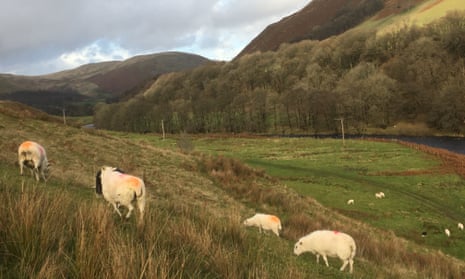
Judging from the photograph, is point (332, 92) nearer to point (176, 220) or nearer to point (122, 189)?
point (122, 189)

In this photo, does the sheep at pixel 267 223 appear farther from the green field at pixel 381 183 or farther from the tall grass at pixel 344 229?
the green field at pixel 381 183

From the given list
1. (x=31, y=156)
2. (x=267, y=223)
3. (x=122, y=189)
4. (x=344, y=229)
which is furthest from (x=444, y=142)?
(x=122, y=189)

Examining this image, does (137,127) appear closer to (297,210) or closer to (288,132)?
(288,132)

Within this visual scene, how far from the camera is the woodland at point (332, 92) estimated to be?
107 metres

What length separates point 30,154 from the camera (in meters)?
13.5

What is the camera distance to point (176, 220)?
27.9 feet

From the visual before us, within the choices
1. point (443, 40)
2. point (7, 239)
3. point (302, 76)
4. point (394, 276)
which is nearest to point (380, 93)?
point (443, 40)

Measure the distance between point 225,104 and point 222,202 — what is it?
411 ft

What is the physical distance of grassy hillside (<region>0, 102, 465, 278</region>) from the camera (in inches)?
169

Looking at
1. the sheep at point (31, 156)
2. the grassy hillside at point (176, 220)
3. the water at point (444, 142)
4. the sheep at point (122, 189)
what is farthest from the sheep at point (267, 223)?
the water at point (444, 142)

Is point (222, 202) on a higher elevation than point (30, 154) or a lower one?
lower

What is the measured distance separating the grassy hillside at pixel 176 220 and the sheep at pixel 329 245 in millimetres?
498

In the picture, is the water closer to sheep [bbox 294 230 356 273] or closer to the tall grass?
the tall grass

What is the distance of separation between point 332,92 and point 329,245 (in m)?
108
